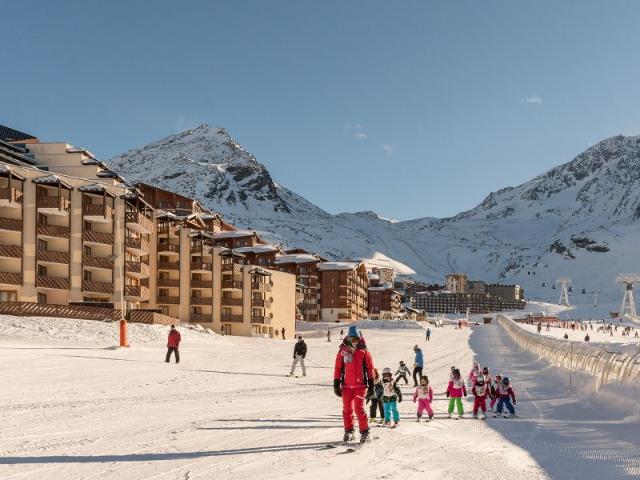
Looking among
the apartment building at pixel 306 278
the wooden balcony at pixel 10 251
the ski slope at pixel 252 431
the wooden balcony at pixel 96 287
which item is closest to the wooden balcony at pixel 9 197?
the wooden balcony at pixel 10 251

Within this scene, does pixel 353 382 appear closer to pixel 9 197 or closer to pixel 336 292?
pixel 9 197

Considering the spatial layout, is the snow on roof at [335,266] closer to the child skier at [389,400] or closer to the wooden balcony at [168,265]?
the wooden balcony at [168,265]

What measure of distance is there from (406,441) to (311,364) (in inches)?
888

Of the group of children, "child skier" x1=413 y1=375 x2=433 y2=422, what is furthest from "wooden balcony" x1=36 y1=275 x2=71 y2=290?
"child skier" x1=413 y1=375 x2=433 y2=422

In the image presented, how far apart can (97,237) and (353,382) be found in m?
A: 42.6

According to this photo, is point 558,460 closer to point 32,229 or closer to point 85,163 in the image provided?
point 32,229

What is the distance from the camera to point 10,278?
4347cm

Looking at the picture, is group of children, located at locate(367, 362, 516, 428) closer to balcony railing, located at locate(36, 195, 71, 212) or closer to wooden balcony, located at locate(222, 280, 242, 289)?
balcony railing, located at locate(36, 195, 71, 212)

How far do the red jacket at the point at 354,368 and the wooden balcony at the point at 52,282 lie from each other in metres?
39.5

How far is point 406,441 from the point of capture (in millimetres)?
11258

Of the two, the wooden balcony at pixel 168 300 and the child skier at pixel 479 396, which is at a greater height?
the wooden balcony at pixel 168 300

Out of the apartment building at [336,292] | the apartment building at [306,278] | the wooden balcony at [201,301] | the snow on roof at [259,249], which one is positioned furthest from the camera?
the apartment building at [336,292]

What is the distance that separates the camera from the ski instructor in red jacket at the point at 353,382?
10.3m

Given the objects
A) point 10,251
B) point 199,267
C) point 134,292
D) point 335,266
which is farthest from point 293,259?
point 10,251
